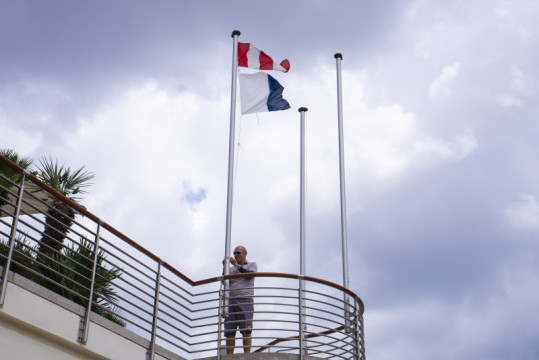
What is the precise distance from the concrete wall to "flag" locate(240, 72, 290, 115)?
6751 mm

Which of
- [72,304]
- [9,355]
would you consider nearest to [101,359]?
[72,304]

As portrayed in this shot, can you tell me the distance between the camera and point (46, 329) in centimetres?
718

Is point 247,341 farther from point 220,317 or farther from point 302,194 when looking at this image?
point 302,194

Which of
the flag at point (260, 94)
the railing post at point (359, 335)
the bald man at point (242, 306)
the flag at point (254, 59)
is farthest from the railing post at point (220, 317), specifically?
the flag at point (254, 59)

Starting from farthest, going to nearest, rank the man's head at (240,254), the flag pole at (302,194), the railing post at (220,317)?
1. the flag pole at (302,194)
2. the man's head at (240,254)
3. the railing post at (220,317)

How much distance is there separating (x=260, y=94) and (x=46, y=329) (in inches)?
314

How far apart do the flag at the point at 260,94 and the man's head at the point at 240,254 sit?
162 inches

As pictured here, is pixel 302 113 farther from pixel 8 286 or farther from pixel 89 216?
pixel 8 286

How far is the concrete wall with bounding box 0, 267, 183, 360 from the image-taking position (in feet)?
22.4

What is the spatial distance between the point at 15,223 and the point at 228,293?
149 inches

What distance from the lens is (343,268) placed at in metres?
13.0

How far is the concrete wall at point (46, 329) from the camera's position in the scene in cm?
683

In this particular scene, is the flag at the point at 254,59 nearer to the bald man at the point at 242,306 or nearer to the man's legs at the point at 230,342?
the bald man at the point at 242,306

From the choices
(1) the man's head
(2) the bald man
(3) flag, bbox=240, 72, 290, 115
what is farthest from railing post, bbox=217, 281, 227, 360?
(3) flag, bbox=240, 72, 290, 115
